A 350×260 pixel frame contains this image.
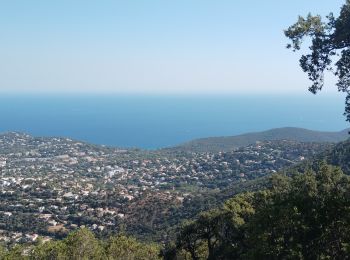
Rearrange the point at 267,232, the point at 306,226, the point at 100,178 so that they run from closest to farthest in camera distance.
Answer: the point at 306,226 < the point at 267,232 < the point at 100,178

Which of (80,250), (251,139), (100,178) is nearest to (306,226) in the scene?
(80,250)

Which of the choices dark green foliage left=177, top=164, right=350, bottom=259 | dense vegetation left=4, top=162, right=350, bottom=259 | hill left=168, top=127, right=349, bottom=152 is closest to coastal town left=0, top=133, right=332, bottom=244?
dense vegetation left=4, top=162, right=350, bottom=259

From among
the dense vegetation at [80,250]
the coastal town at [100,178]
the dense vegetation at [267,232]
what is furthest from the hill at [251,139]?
the dense vegetation at [80,250]

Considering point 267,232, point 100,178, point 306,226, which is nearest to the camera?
Answer: point 306,226

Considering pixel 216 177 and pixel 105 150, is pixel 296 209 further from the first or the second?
pixel 105 150

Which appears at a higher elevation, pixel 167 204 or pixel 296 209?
pixel 296 209

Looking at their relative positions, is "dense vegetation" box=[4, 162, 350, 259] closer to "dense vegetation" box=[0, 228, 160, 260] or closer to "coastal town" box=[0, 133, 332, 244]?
"dense vegetation" box=[0, 228, 160, 260]

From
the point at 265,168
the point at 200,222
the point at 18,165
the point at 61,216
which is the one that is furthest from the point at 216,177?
the point at 200,222

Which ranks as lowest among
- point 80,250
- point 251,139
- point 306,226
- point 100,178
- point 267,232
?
point 100,178

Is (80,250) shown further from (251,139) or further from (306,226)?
(251,139)
